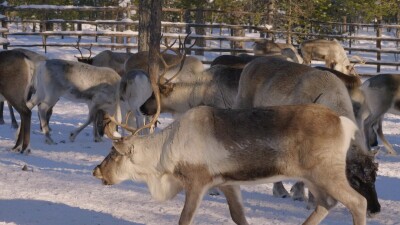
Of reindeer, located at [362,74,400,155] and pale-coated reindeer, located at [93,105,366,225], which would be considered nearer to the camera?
pale-coated reindeer, located at [93,105,366,225]

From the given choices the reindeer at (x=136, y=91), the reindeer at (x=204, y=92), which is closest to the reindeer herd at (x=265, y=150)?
the reindeer at (x=204, y=92)

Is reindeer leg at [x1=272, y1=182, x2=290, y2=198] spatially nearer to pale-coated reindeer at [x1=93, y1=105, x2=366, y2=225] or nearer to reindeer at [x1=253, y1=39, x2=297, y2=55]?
pale-coated reindeer at [x1=93, y1=105, x2=366, y2=225]

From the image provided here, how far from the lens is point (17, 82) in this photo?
1043cm

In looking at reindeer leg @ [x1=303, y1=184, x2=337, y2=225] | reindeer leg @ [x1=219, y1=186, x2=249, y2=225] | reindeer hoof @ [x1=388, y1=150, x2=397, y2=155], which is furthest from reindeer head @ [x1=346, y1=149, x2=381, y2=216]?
reindeer hoof @ [x1=388, y1=150, x2=397, y2=155]

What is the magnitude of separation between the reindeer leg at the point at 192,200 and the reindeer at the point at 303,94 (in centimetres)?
129

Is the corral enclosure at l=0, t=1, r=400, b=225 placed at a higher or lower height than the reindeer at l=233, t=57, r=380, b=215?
lower

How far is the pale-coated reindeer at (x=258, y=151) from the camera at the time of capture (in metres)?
5.30

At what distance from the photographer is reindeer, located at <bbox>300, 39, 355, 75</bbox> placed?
20.1m

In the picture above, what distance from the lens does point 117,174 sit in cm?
584

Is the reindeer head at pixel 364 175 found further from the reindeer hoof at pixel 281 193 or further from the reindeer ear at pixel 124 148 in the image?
the reindeer ear at pixel 124 148

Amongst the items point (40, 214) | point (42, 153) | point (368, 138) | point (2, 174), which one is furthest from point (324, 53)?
point (40, 214)

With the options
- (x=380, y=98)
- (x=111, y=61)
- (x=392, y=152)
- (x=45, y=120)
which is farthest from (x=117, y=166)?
(x=111, y=61)

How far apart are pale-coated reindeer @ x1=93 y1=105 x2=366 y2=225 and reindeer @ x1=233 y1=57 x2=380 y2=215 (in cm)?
47

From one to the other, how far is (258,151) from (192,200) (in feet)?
1.97
